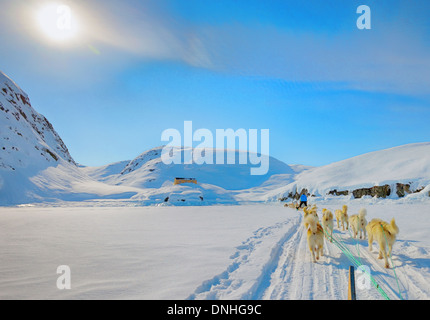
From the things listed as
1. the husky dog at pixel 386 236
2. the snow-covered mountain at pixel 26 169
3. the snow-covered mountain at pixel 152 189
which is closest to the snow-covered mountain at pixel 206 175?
the snow-covered mountain at pixel 152 189

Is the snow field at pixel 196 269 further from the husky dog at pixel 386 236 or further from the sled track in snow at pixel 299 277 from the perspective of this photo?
the husky dog at pixel 386 236

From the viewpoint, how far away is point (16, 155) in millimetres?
55188

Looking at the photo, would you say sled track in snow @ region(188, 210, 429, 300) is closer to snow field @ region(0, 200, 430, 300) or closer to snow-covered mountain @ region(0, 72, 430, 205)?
snow field @ region(0, 200, 430, 300)

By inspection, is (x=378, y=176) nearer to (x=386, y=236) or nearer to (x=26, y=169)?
(x=386, y=236)

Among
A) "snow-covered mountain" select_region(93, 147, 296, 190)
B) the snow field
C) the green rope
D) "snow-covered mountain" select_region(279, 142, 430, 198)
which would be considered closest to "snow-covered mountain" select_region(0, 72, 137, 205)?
"snow-covered mountain" select_region(93, 147, 296, 190)

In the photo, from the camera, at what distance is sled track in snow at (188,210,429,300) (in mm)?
3678

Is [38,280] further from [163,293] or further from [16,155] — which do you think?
[16,155]

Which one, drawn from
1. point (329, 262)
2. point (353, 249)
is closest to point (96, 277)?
point (329, 262)

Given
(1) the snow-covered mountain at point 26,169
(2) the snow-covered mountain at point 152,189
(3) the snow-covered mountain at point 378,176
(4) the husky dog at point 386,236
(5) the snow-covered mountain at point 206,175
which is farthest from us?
(5) the snow-covered mountain at point 206,175

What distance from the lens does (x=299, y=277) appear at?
4.43 metres

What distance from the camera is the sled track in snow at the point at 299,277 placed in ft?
12.1

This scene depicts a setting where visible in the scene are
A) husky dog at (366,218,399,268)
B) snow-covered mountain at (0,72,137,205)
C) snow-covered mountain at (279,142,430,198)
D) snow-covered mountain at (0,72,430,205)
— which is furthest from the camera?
snow-covered mountain at (0,72,137,205)

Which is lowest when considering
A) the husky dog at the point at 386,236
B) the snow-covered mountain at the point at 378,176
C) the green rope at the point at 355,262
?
the green rope at the point at 355,262

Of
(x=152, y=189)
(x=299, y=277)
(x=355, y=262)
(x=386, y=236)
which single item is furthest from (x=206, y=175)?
(x=299, y=277)
